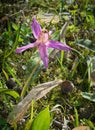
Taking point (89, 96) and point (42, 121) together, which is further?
point (89, 96)

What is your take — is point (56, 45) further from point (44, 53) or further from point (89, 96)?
point (89, 96)

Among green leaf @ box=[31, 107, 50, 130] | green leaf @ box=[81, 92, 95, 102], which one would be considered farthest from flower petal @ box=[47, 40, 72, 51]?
green leaf @ box=[81, 92, 95, 102]

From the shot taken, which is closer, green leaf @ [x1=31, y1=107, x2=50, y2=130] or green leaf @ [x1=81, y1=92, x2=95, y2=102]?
green leaf @ [x1=31, y1=107, x2=50, y2=130]

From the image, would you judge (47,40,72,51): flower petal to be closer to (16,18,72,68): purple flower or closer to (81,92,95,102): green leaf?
(16,18,72,68): purple flower

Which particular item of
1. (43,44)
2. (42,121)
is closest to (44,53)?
(43,44)

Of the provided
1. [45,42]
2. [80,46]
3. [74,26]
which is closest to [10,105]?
[45,42]

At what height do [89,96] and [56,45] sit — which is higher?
[56,45]

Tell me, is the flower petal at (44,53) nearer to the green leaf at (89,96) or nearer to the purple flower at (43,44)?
the purple flower at (43,44)

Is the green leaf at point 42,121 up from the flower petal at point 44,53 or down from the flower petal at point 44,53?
down

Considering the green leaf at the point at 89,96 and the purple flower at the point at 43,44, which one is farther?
→ the green leaf at the point at 89,96

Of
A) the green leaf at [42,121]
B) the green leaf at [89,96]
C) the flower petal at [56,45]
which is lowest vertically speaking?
the green leaf at [89,96]

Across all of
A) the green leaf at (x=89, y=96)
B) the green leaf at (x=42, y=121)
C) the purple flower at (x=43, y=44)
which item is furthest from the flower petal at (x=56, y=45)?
the green leaf at (x=89, y=96)
